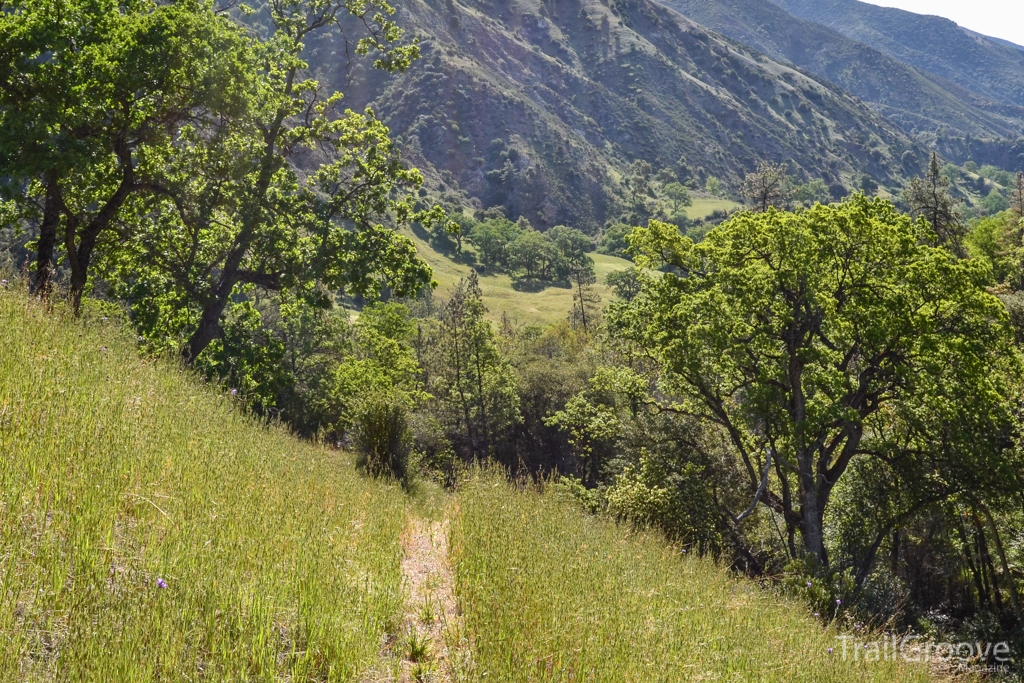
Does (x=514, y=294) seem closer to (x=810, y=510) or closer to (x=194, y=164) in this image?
(x=810, y=510)

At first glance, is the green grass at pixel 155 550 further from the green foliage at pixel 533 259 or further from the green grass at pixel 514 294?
the green foliage at pixel 533 259

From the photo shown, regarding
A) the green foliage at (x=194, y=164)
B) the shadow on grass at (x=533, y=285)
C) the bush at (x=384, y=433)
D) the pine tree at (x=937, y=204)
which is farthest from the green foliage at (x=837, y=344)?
the shadow on grass at (x=533, y=285)

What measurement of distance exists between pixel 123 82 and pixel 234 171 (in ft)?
12.2

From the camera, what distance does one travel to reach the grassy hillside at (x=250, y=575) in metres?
3.04

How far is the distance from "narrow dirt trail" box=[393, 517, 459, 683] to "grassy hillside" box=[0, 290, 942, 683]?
1.4 inches

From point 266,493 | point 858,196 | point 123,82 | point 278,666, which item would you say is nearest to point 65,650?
point 278,666

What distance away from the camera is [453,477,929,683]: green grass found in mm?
4000

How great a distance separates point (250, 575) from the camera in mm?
3850

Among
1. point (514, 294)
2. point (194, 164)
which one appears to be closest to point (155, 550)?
point (194, 164)

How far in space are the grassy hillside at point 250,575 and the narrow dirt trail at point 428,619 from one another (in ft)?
0.12

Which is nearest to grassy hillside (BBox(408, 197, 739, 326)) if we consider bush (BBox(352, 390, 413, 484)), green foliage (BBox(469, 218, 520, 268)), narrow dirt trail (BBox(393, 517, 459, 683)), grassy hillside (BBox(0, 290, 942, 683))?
green foliage (BBox(469, 218, 520, 268))

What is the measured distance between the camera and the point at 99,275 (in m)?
16.6

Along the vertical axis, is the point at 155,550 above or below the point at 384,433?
above

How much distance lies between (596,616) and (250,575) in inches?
96.9
